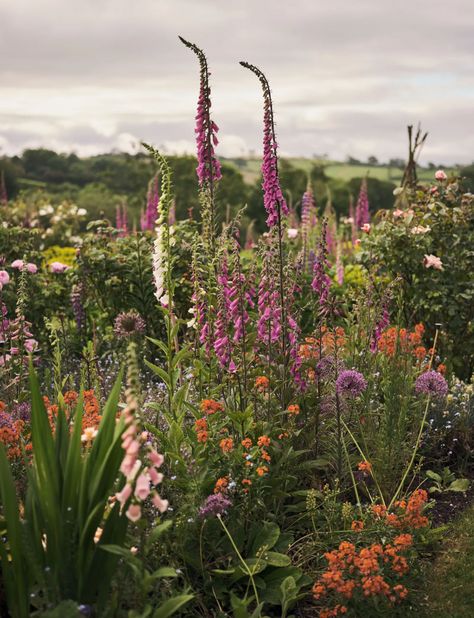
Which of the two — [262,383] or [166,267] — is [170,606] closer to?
[262,383]

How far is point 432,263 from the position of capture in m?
7.42

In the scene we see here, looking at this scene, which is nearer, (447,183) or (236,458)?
(236,458)

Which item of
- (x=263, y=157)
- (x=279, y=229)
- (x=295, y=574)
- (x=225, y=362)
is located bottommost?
(x=295, y=574)

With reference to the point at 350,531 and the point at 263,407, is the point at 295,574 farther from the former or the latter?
Answer: the point at 263,407

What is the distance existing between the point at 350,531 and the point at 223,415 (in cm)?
109

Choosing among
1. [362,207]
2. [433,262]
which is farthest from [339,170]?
[433,262]

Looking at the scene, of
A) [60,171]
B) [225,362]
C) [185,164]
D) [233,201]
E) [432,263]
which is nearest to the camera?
[225,362]

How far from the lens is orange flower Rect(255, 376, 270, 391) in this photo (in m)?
4.80

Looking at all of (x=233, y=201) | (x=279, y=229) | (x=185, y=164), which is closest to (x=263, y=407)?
(x=279, y=229)

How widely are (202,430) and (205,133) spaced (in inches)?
80.1

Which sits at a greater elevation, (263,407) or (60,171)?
(60,171)

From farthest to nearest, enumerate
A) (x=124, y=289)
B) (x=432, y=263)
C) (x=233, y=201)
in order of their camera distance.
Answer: (x=233, y=201) → (x=124, y=289) → (x=432, y=263)

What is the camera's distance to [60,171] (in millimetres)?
37594

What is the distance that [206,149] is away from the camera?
5340 mm
